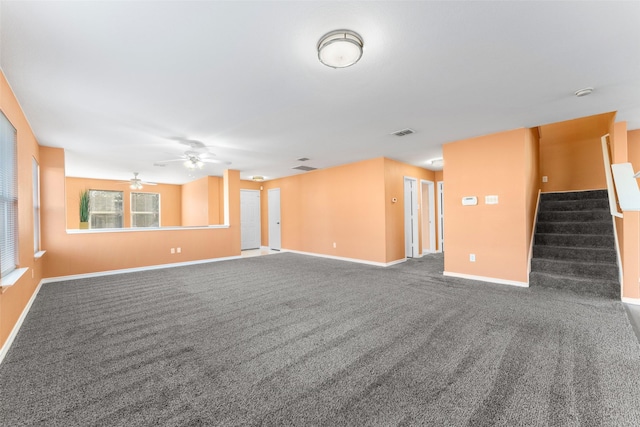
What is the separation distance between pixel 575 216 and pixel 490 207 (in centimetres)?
195

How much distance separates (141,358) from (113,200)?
8.88m

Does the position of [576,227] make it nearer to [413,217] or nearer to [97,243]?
[413,217]

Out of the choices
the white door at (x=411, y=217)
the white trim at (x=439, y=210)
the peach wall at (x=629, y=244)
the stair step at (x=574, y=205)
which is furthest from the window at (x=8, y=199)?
the white trim at (x=439, y=210)

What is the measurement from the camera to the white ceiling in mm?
1700

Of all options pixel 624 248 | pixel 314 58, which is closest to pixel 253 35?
pixel 314 58

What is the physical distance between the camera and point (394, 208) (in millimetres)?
6062

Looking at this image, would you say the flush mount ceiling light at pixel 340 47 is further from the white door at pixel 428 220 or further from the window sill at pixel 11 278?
the white door at pixel 428 220

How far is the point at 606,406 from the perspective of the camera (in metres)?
1.55

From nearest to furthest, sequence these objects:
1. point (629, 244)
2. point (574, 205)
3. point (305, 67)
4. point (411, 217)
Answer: point (305, 67), point (629, 244), point (574, 205), point (411, 217)

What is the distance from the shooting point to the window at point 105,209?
28.2ft

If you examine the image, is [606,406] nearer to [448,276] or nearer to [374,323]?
[374,323]

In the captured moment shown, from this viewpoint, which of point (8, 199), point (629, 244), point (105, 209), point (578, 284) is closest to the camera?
point (8, 199)

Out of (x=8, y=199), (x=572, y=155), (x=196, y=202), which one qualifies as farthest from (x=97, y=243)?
(x=572, y=155)

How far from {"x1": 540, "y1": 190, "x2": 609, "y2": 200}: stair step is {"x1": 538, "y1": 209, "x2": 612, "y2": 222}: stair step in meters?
0.59
